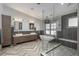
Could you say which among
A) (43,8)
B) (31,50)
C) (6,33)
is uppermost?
(43,8)

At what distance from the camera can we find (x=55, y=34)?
1.89 metres

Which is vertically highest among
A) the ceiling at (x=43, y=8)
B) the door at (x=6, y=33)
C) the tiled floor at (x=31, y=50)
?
the ceiling at (x=43, y=8)

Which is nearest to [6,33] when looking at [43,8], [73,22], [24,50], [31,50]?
[24,50]

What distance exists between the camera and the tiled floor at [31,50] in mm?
1729

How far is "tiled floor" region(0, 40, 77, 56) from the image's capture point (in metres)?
1.73

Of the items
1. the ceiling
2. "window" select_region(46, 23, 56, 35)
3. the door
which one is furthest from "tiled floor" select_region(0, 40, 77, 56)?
the ceiling

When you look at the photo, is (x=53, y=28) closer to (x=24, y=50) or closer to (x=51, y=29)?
(x=51, y=29)

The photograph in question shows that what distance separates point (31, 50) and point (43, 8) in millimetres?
1157

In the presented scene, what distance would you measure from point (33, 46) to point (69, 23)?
44.0 inches

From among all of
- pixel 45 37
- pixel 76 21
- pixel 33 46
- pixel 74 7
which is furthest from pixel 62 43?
pixel 74 7

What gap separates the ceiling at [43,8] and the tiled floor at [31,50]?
75 centimetres

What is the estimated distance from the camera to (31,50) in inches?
75.8

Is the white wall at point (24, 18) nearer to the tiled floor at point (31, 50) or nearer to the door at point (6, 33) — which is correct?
the door at point (6, 33)

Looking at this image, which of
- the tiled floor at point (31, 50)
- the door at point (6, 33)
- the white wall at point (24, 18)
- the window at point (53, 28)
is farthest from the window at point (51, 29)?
the door at point (6, 33)
